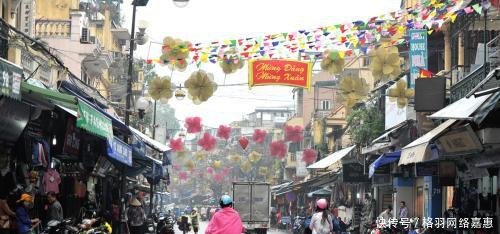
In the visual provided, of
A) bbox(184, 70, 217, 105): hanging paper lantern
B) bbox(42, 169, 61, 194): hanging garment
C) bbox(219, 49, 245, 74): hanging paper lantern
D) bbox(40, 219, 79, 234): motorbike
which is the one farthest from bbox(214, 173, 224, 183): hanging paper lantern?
bbox(40, 219, 79, 234): motorbike

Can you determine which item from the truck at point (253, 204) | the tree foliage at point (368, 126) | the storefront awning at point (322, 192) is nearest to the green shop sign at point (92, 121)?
the tree foliage at point (368, 126)

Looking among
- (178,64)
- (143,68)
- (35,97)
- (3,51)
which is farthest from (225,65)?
(143,68)

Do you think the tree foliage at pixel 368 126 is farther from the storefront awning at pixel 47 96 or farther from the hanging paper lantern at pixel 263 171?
the hanging paper lantern at pixel 263 171

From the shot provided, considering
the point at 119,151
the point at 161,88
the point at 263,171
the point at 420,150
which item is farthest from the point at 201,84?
the point at 263,171

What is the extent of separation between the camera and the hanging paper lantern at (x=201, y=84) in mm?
23812

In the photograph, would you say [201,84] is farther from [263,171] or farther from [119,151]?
[263,171]

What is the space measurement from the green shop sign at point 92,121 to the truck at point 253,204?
2285 cm

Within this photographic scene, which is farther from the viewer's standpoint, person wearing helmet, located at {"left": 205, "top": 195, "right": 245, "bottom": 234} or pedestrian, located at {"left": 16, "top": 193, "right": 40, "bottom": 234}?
pedestrian, located at {"left": 16, "top": 193, "right": 40, "bottom": 234}

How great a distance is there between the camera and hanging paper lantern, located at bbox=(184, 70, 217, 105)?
23.8m

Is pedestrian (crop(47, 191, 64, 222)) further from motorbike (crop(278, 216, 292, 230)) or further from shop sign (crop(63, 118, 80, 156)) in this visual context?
motorbike (crop(278, 216, 292, 230))

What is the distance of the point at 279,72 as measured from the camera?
79.6 ft

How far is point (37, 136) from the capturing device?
1786 cm

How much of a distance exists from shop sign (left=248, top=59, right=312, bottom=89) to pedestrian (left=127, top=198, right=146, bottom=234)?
7.38 m

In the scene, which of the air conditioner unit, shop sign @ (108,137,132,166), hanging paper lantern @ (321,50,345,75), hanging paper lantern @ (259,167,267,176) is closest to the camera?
the air conditioner unit
